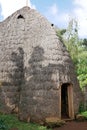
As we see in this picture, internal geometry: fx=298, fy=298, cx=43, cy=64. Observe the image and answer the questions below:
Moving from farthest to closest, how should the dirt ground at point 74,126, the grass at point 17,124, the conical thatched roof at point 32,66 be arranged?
the conical thatched roof at point 32,66 < the dirt ground at point 74,126 < the grass at point 17,124

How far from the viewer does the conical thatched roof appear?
14844 millimetres

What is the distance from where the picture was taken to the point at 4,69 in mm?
16344

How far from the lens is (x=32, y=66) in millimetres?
15500

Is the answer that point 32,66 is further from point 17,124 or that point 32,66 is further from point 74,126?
point 74,126

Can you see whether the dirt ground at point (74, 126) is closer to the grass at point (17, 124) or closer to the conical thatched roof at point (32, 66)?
the conical thatched roof at point (32, 66)

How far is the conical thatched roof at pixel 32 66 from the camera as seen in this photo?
1484cm

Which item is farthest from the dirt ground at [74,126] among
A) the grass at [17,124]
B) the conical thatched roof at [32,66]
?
the grass at [17,124]

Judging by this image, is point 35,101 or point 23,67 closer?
point 35,101

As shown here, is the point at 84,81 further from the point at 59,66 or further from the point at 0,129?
the point at 0,129

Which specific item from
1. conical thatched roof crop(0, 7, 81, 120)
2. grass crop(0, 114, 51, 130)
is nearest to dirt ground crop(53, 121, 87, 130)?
conical thatched roof crop(0, 7, 81, 120)

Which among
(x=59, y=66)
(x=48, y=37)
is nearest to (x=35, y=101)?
(x=59, y=66)

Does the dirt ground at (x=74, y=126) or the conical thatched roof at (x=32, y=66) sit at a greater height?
the conical thatched roof at (x=32, y=66)

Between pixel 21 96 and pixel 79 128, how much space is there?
363cm

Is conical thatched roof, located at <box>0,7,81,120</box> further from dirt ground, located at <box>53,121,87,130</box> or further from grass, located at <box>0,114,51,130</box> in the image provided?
dirt ground, located at <box>53,121,87,130</box>
